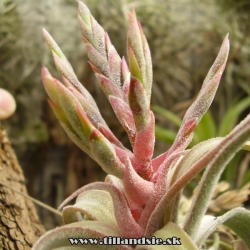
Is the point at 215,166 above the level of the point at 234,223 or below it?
above

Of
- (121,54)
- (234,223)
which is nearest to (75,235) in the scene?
(234,223)

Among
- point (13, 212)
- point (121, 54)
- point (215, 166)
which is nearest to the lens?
point (215, 166)

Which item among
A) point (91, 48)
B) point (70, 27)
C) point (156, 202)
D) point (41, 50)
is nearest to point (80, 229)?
point (156, 202)

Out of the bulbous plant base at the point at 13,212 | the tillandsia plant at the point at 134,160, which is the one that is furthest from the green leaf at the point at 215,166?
the bulbous plant base at the point at 13,212

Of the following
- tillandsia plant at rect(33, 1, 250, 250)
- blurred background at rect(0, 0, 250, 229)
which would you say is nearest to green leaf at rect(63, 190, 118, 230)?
tillandsia plant at rect(33, 1, 250, 250)

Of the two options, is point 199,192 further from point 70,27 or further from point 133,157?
point 70,27

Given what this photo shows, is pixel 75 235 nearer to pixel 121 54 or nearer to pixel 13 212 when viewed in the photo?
pixel 13 212

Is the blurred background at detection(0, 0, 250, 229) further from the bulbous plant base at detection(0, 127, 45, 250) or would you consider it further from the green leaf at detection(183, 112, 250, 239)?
the green leaf at detection(183, 112, 250, 239)

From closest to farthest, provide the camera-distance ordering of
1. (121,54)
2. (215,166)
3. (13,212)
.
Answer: (215,166)
(13,212)
(121,54)
